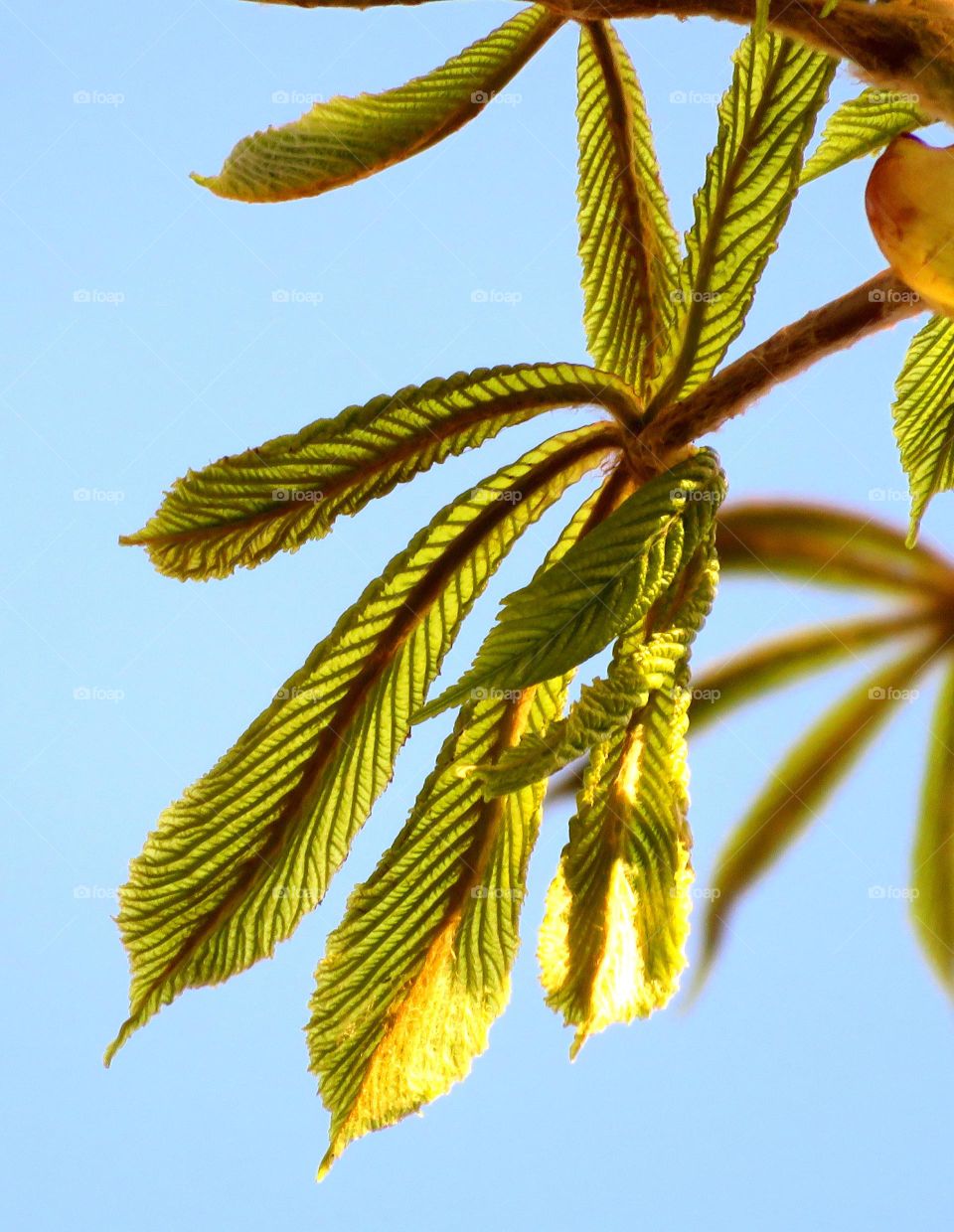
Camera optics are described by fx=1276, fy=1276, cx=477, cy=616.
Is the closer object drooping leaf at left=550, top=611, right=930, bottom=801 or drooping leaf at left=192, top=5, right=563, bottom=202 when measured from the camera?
drooping leaf at left=192, top=5, right=563, bottom=202

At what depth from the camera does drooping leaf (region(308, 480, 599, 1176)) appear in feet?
2.15

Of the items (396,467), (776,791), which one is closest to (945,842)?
(776,791)

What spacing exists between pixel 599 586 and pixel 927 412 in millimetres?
298

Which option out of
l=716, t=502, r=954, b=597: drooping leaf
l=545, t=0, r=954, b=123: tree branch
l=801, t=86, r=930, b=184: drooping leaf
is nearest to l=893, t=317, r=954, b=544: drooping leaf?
l=801, t=86, r=930, b=184: drooping leaf

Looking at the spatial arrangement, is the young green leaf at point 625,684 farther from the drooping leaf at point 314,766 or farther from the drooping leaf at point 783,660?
the drooping leaf at point 783,660

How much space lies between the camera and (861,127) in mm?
764

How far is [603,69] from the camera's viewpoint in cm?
77

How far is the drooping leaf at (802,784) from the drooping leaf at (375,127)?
728 mm

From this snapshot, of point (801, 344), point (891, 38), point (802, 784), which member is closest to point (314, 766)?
point (801, 344)

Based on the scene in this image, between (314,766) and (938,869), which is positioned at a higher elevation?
(938,869)

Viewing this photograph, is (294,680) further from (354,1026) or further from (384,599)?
(354,1026)

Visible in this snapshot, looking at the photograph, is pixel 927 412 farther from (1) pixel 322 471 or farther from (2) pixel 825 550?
(2) pixel 825 550

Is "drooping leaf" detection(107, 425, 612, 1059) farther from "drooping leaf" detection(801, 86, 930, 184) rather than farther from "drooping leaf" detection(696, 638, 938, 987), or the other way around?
"drooping leaf" detection(696, 638, 938, 987)

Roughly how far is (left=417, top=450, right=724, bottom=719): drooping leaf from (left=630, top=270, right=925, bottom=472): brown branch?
3 cm
